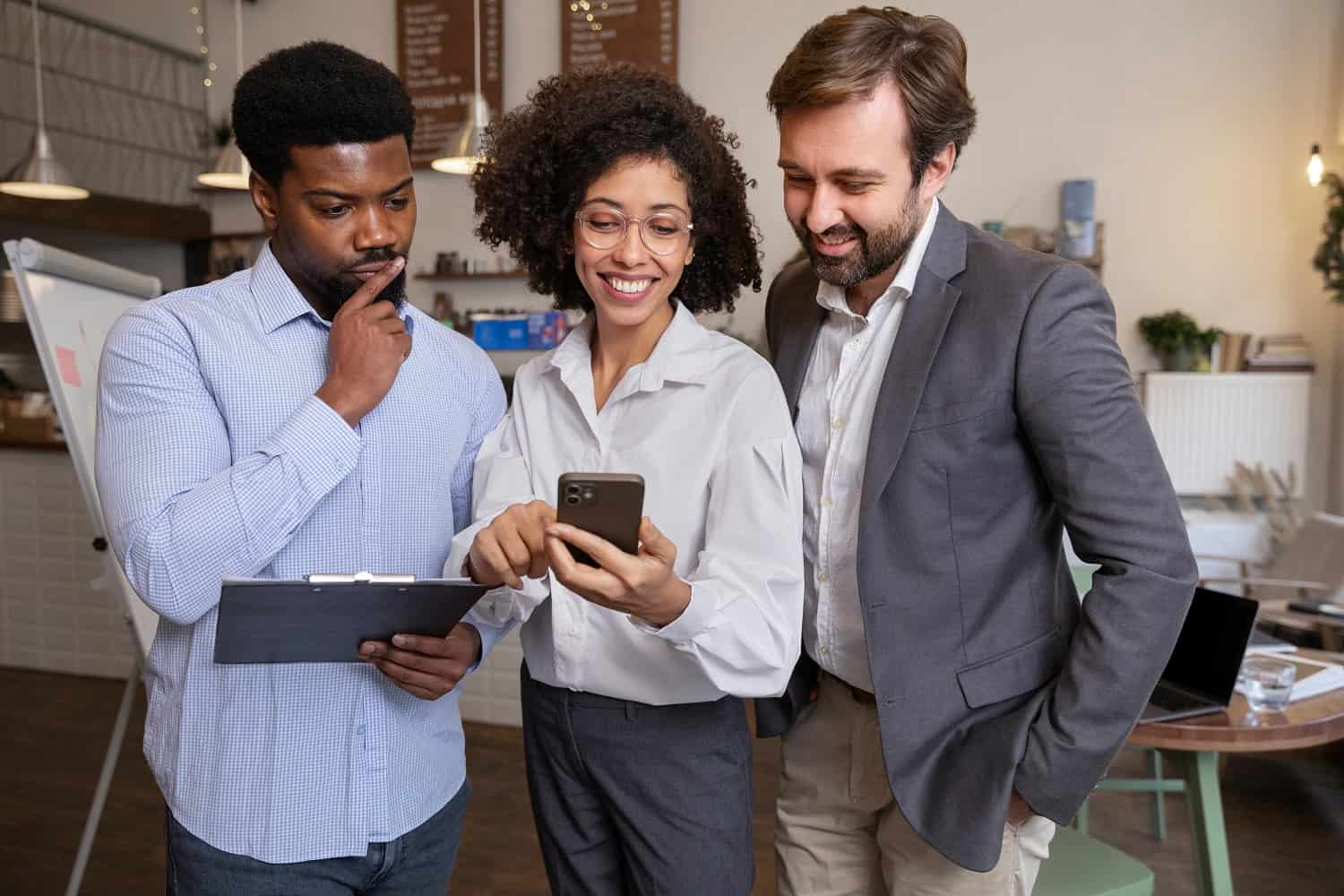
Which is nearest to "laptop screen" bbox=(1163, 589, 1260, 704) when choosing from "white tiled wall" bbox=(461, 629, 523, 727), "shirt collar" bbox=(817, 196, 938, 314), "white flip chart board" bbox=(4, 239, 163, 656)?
"shirt collar" bbox=(817, 196, 938, 314)

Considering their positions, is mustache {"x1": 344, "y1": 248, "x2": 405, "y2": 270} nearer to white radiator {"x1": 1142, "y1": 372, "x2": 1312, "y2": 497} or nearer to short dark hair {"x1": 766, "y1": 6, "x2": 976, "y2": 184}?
short dark hair {"x1": 766, "y1": 6, "x2": 976, "y2": 184}

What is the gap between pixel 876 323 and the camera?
155 cm

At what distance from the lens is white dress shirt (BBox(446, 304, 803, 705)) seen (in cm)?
129

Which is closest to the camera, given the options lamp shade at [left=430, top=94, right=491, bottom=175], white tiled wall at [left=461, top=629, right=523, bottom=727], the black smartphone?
the black smartphone

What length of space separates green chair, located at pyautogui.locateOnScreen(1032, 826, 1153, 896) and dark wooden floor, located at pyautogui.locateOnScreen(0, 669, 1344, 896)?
1.20 meters

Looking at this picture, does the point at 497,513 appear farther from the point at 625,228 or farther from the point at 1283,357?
the point at 1283,357

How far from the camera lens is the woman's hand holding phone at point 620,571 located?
109 cm

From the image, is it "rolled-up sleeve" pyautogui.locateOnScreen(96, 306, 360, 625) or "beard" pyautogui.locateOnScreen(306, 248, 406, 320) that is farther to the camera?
"beard" pyautogui.locateOnScreen(306, 248, 406, 320)

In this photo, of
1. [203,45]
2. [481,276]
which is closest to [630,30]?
[481,276]

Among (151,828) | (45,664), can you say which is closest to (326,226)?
(151,828)

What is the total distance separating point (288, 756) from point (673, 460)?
623mm

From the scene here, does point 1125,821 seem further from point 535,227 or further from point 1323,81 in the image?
point 1323,81

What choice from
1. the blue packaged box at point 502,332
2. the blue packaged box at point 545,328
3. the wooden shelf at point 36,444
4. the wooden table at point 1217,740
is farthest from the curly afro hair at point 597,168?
the blue packaged box at point 502,332

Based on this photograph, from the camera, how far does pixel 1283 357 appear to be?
572cm
